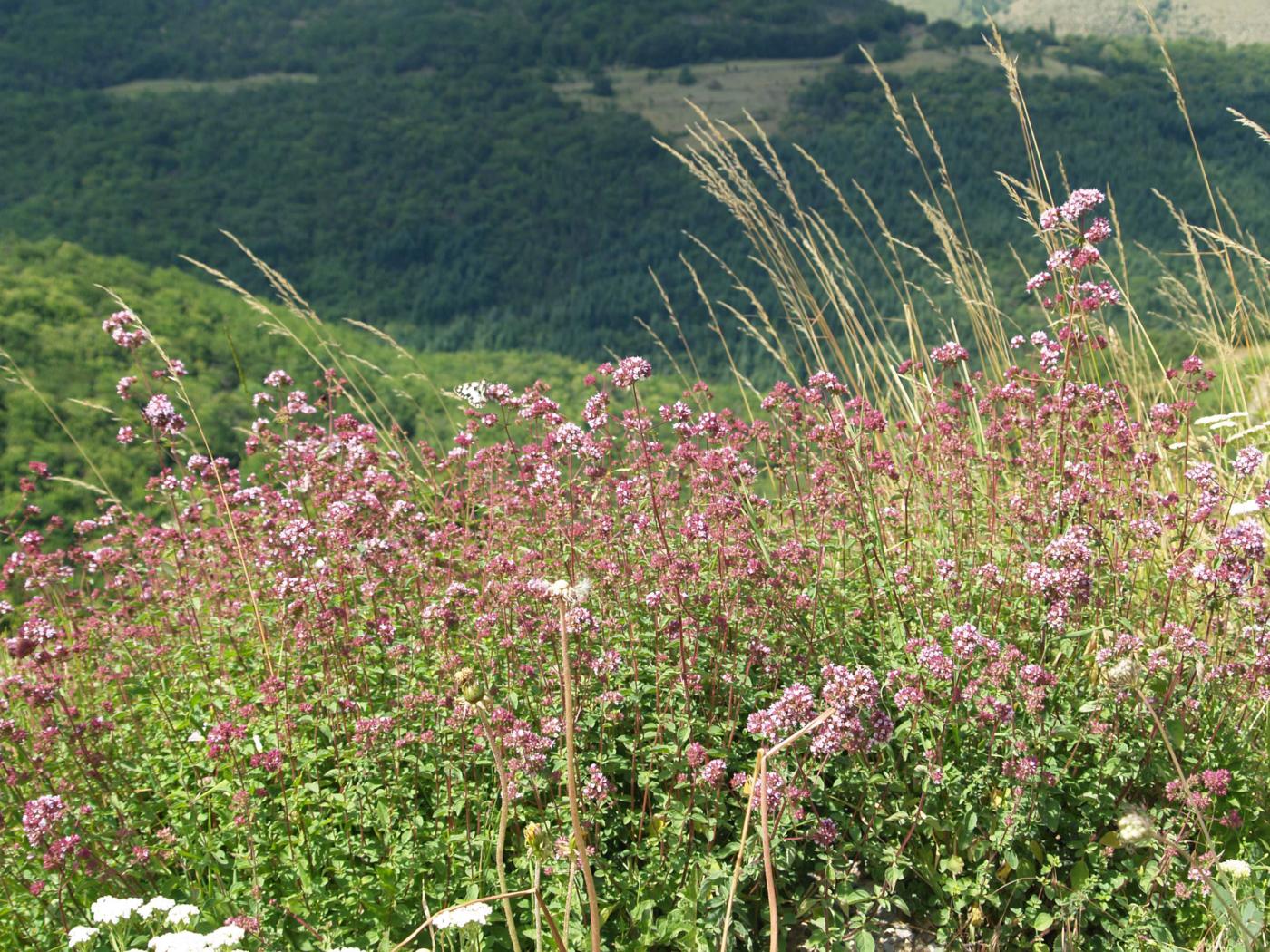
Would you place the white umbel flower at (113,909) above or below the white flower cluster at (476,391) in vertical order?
below

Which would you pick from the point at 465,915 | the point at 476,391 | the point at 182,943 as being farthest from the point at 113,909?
the point at 476,391

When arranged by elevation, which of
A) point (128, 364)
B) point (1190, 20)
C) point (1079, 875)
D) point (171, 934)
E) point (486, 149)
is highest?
point (1190, 20)

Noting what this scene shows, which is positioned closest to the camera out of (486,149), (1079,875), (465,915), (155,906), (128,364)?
(465,915)

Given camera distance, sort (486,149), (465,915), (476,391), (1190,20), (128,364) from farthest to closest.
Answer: (1190,20) → (486,149) → (128,364) → (476,391) → (465,915)

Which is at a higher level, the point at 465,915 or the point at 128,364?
the point at 465,915

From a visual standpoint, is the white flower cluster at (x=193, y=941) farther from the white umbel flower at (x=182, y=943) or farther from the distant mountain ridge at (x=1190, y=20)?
the distant mountain ridge at (x=1190, y=20)

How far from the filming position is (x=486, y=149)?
2562 inches

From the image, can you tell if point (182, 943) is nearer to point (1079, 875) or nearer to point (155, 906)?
point (155, 906)

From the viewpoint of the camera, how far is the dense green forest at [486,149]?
4844 centimetres

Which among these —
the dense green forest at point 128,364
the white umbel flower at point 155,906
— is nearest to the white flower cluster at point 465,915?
the white umbel flower at point 155,906

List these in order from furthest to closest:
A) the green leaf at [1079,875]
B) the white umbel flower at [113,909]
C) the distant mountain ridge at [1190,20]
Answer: the distant mountain ridge at [1190,20], the green leaf at [1079,875], the white umbel flower at [113,909]

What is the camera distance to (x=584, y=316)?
152 feet

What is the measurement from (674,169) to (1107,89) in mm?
31447

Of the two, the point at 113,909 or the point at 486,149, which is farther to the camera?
the point at 486,149
